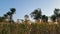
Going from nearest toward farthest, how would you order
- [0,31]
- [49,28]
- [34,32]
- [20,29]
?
[0,31] → [20,29] → [34,32] → [49,28]

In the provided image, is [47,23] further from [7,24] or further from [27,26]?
[7,24]

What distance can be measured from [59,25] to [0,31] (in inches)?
102

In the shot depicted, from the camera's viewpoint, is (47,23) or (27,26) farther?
(47,23)

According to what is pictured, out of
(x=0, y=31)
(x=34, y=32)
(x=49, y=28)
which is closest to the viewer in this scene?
(x=0, y=31)

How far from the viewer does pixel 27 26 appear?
5523 millimetres

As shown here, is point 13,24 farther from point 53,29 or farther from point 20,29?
point 53,29

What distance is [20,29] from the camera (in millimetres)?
5418

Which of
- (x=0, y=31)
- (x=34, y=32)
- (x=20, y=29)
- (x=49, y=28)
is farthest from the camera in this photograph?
(x=49, y=28)

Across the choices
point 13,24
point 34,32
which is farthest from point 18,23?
point 34,32

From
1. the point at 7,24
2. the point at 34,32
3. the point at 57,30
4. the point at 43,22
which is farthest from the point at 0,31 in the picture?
the point at 57,30

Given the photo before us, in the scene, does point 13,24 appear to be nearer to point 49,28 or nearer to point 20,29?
point 20,29

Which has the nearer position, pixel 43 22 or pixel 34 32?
pixel 34 32

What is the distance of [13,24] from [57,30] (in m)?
1.94

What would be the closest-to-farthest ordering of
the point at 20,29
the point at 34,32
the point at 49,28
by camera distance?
1. the point at 20,29
2. the point at 34,32
3. the point at 49,28
